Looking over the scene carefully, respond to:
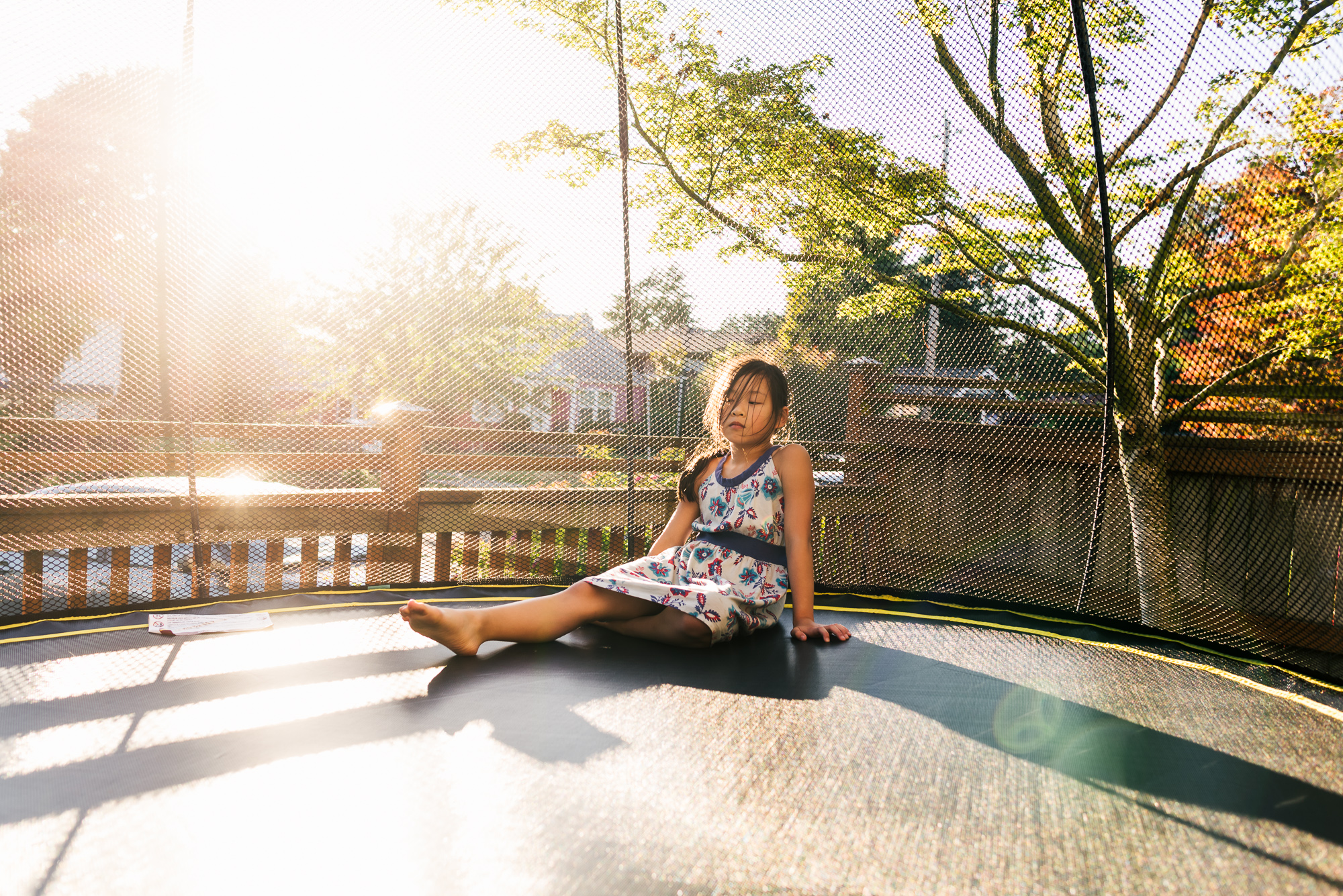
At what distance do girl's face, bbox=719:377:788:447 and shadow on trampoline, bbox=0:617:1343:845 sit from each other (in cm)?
44

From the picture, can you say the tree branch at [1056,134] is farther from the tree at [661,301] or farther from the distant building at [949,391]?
the tree at [661,301]

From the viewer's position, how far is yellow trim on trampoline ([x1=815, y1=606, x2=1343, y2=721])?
4.24ft

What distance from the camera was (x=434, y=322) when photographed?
6.98 feet

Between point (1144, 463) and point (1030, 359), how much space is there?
463 mm

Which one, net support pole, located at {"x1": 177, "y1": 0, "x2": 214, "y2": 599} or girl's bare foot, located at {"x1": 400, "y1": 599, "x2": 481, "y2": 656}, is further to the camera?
net support pole, located at {"x1": 177, "y1": 0, "x2": 214, "y2": 599}

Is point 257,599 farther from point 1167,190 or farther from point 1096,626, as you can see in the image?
point 1167,190

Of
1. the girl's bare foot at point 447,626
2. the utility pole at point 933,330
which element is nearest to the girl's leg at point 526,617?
the girl's bare foot at point 447,626

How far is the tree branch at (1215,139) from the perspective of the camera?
176cm

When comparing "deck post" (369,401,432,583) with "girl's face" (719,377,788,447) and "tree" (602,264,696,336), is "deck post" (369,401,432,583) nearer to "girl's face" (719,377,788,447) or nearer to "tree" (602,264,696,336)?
"tree" (602,264,696,336)

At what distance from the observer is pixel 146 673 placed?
1.26 meters

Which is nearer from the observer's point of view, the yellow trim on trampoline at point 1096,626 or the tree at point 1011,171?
the yellow trim on trampoline at point 1096,626

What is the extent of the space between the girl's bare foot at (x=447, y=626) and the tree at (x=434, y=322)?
0.93 m

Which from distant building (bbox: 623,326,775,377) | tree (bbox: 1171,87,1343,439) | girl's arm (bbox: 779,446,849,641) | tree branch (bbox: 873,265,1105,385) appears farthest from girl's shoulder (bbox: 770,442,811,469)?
tree (bbox: 1171,87,1343,439)

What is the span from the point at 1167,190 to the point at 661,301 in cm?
133
